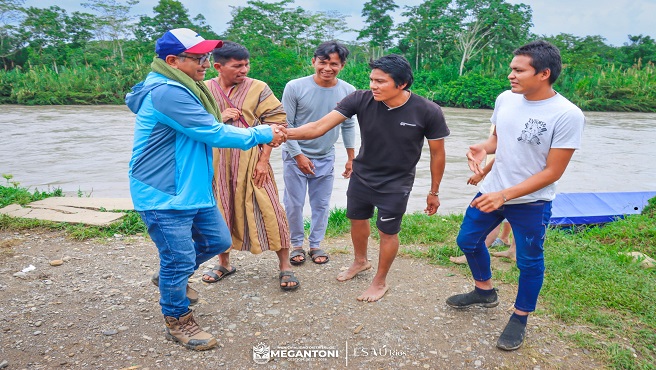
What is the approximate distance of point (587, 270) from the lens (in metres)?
3.74

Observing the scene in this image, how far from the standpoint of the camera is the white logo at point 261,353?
2.65 m

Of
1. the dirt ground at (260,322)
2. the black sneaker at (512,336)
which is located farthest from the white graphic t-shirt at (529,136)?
the dirt ground at (260,322)

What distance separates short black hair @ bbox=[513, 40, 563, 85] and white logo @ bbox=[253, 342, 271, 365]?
205 centimetres

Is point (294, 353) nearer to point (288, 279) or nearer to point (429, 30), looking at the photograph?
point (288, 279)

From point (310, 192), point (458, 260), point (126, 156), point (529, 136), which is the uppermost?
point (529, 136)

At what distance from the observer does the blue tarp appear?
5.30 m

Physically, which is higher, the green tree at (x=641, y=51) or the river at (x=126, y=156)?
the green tree at (x=641, y=51)

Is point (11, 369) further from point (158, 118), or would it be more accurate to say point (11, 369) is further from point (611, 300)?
point (611, 300)

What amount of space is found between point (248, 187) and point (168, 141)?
98 centimetres

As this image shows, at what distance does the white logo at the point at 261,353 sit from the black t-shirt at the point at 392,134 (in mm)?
1181

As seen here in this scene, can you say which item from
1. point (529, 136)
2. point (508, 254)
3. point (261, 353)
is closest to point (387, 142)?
point (529, 136)

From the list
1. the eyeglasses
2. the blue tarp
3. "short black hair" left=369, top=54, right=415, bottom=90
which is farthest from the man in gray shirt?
the blue tarp

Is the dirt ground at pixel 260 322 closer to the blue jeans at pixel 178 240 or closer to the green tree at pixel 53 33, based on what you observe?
the blue jeans at pixel 178 240

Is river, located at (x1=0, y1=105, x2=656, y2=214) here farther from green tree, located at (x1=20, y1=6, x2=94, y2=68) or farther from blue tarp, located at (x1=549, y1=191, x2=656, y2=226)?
green tree, located at (x1=20, y1=6, x2=94, y2=68)
